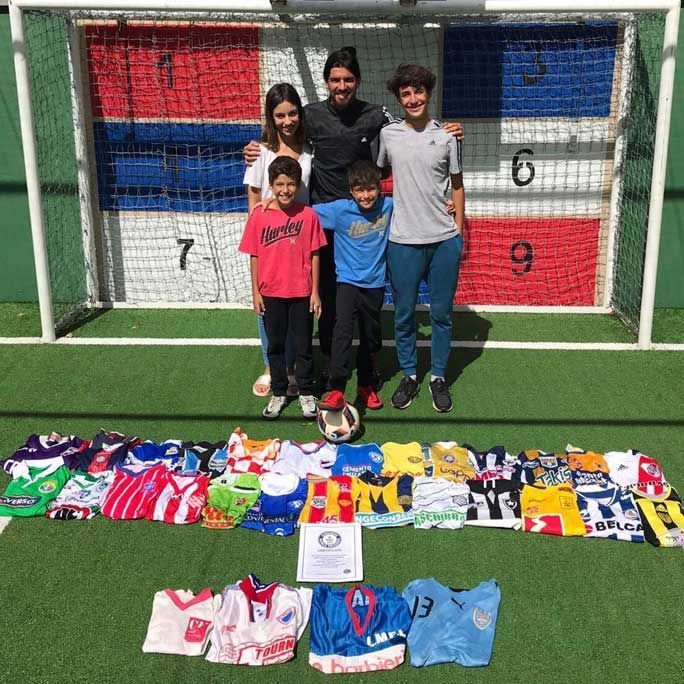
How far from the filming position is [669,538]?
3.27 m

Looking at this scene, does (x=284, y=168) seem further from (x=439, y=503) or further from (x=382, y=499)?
(x=439, y=503)

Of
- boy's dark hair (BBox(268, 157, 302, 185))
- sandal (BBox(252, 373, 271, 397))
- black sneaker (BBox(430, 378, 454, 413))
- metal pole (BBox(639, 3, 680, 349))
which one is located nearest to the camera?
boy's dark hair (BBox(268, 157, 302, 185))

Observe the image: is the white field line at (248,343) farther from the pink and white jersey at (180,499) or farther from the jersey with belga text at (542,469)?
the pink and white jersey at (180,499)

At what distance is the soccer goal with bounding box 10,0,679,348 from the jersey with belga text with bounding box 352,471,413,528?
306 cm

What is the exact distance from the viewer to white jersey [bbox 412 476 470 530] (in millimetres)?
3424

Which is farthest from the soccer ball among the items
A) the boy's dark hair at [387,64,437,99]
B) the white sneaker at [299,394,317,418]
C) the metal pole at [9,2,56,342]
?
the metal pole at [9,2,56,342]

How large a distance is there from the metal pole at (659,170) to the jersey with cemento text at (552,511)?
7.82 ft

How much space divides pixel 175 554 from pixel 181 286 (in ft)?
12.2

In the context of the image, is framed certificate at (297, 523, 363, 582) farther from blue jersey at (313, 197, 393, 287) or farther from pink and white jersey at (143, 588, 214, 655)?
blue jersey at (313, 197, 393, 287)

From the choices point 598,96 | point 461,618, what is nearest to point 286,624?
point 461,618

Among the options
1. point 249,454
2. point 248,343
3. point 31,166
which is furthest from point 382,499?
point 31,166

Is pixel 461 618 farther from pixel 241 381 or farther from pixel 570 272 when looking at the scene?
pixel 570 272

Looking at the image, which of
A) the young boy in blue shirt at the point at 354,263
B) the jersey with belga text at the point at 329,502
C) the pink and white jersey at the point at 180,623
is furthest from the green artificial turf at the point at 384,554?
the young boy in blue shirt at the point at 354,263

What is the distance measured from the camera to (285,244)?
4.18m
